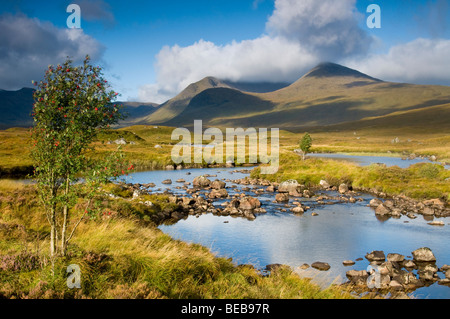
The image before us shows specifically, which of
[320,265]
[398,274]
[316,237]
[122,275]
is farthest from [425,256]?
[122,275]

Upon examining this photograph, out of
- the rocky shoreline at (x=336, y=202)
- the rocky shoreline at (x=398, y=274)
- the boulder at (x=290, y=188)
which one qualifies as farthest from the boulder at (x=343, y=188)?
the rocky shoreline at (x=398, y=274)

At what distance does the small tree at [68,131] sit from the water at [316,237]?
1537 centimetres

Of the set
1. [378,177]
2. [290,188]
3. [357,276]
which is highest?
[378,177]

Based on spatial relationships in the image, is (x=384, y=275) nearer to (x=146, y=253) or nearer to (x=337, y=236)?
(x=337, y=236)

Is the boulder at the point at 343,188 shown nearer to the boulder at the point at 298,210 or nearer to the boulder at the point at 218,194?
the boulder at the point at 298,210

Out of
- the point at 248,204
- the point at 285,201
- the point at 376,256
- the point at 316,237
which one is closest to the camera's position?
Answer: the point at 376,256

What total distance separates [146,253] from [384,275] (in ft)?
53.0

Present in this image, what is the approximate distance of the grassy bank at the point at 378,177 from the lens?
1933 inches

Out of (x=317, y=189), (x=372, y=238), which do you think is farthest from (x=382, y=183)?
(x=372, y=238)

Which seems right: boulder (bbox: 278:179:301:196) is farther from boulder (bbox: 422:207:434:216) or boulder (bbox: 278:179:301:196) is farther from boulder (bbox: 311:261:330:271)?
boulder (bbox: 311:261:330:271)

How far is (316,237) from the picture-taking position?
3191 cm

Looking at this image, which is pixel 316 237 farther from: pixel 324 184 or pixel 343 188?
pixel 324 184

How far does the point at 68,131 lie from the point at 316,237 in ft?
87.6
